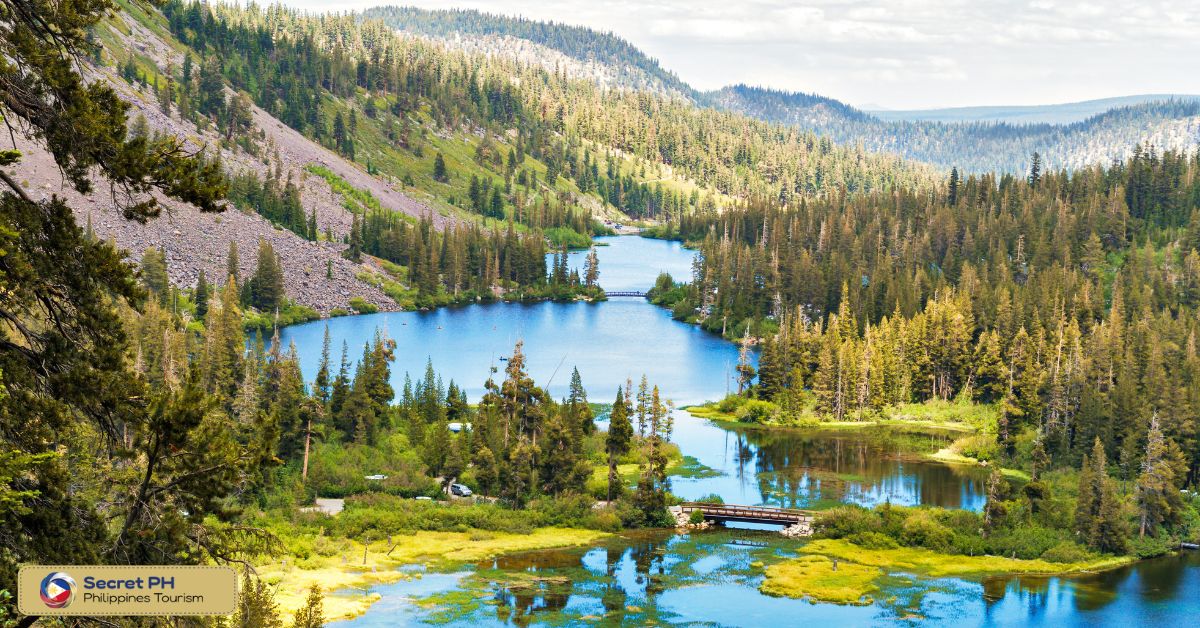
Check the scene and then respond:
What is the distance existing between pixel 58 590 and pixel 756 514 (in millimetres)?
71083

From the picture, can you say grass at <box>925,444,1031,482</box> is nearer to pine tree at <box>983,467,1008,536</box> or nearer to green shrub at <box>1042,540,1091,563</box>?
pine tree at <box>983,467,1008,536</box>

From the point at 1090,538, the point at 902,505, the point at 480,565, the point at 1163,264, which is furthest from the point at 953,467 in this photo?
the point at 1163,264

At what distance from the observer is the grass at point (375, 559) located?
63.7 metres

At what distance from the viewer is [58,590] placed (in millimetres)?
16828

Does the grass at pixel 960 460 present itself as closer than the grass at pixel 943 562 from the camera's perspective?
No

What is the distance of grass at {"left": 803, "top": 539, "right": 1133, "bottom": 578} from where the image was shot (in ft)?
245

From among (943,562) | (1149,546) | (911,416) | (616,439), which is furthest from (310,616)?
(911,416)

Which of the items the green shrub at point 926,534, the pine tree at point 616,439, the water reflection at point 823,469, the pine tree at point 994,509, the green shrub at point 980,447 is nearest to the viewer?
the green shrub at point 926,534

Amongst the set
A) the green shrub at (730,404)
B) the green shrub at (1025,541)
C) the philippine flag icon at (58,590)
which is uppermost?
the philippine flag icon at (58,590)

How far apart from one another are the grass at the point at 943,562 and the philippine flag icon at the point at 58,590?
64371mm

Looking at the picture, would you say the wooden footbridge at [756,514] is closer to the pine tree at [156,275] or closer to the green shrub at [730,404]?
the green shrub at [730,404]

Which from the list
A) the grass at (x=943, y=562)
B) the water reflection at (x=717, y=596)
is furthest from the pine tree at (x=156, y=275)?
the grass at (x=943, y=562)

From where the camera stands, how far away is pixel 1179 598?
7038cm

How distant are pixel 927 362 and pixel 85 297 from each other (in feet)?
408
